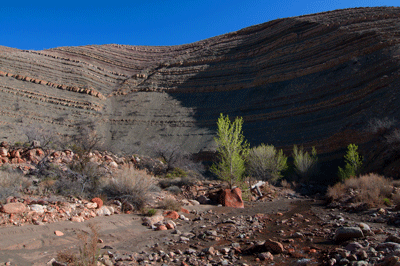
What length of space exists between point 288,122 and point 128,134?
20069mm

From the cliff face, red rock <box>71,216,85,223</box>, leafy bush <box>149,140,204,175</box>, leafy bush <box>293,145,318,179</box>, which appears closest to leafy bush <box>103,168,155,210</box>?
red rock <box>71,216,85,223</box>

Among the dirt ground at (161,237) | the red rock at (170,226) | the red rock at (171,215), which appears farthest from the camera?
the red rock at (171,215)

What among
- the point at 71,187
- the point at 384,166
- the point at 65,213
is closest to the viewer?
the point at 65,213

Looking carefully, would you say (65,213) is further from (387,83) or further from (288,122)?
(387,83)

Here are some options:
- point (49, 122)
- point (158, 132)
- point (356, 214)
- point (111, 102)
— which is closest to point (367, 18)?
point (158, 132)

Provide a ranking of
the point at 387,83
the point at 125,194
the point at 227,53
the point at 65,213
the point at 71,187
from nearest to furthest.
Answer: the point at 65,213
the point at 71,187
the point at 125,194
the point at 387,83
the point at 227,53

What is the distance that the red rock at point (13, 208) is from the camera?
5312 millimetres

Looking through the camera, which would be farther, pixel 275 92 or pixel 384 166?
pixel 275 92

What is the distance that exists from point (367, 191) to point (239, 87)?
90.6 feet

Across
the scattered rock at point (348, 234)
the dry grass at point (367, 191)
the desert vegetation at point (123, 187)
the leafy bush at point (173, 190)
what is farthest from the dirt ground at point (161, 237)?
the leafy bush at point (173, 190)

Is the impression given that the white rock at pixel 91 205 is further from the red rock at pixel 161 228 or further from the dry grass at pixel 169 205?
the dry grass at pixel 169 205

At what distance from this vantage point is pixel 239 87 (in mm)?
36031

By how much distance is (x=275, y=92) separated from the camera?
31938mm

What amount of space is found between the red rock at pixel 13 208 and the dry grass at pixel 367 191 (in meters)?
10.6
